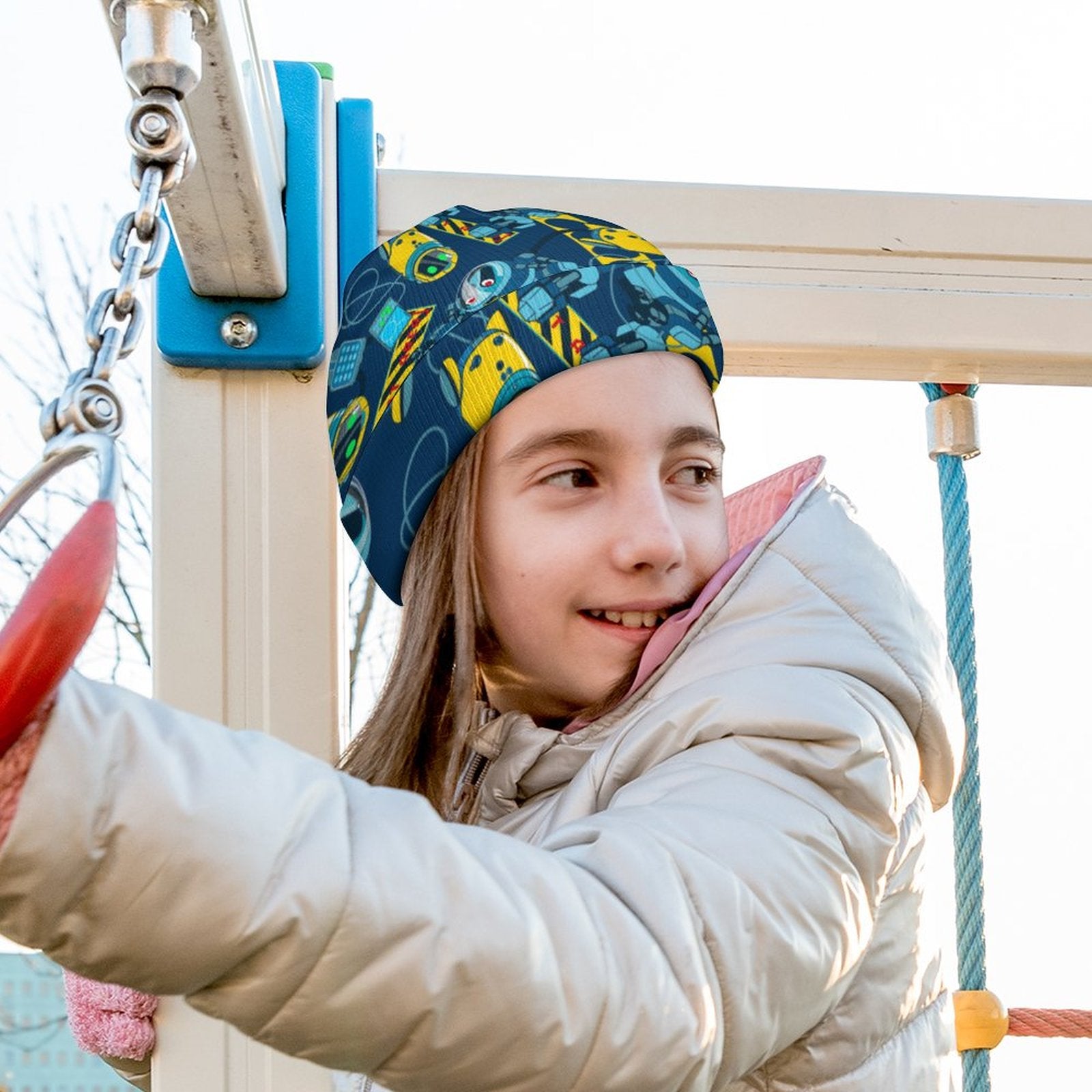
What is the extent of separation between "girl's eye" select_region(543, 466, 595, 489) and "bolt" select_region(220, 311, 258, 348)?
0.29m

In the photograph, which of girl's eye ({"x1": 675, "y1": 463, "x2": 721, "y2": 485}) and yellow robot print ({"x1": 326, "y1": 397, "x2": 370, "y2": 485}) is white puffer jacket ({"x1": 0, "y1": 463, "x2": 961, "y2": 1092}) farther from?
yellow robot print ({"x1": 326, "y1": 397, "x2": 370, "y2": 485})

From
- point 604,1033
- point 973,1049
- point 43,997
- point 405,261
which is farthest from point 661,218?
point 43,997

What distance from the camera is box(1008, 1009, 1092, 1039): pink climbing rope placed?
1346 millimetres

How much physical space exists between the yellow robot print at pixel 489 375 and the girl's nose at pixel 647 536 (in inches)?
4.7

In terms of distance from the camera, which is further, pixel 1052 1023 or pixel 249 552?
pixel 1052 1023

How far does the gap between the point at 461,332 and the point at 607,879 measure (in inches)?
20.8


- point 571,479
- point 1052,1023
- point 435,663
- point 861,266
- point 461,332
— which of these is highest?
point 861,266

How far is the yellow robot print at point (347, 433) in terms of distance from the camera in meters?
1.17

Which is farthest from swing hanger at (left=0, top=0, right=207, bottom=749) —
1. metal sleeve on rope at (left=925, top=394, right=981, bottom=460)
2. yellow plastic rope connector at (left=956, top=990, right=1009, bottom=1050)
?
yellow plastic rope connector at (left=956, top=990, right=1009, bottom=1050)

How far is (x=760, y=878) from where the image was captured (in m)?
0.72

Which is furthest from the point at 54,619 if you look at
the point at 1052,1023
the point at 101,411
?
the point at 1052,1023

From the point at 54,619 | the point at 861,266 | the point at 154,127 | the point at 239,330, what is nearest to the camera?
the point at 54,619

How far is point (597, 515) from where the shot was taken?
106 cm

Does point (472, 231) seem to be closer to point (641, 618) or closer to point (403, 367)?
point (403, 367)
